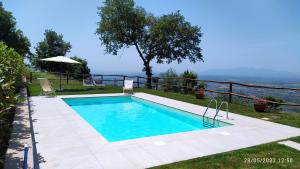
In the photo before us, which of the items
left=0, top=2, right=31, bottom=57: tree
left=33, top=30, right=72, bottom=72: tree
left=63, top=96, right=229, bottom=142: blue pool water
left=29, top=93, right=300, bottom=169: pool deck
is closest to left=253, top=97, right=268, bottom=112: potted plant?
left=29, top=93, right=300, bottom=169: pool deck

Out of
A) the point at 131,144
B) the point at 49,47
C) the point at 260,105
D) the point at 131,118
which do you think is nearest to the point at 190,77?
the point at 260,105

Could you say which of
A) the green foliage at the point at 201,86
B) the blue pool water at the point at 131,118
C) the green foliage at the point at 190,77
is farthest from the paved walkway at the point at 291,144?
the green foliage at the point at 190,77

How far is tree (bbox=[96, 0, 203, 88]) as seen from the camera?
18.2 meters

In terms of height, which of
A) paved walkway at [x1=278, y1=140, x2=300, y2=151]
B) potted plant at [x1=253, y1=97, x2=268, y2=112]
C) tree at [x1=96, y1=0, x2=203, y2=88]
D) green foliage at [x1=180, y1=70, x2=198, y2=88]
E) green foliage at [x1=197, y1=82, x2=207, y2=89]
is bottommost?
paved walkway at [x1=278, y1=140, x2=300, y2=151]

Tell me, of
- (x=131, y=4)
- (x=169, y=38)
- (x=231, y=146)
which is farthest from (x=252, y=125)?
(x=131, y=4)

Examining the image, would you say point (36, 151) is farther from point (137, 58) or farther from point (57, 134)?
point (137, 58)

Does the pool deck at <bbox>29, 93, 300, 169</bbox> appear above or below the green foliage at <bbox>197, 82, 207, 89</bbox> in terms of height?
below

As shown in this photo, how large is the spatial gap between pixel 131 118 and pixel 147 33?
12.8 metres

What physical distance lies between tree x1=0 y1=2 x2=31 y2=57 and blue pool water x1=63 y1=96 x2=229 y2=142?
60.7ft

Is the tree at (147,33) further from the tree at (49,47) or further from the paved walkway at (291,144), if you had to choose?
the tree at (49,47)

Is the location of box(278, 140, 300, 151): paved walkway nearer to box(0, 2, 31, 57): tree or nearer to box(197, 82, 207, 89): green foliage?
box(197, 82, 207, 89): green foliage

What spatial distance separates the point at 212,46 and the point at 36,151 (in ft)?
70.0

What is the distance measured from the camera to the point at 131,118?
7598 millimetres

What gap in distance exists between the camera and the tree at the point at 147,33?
→ 59.7ft
